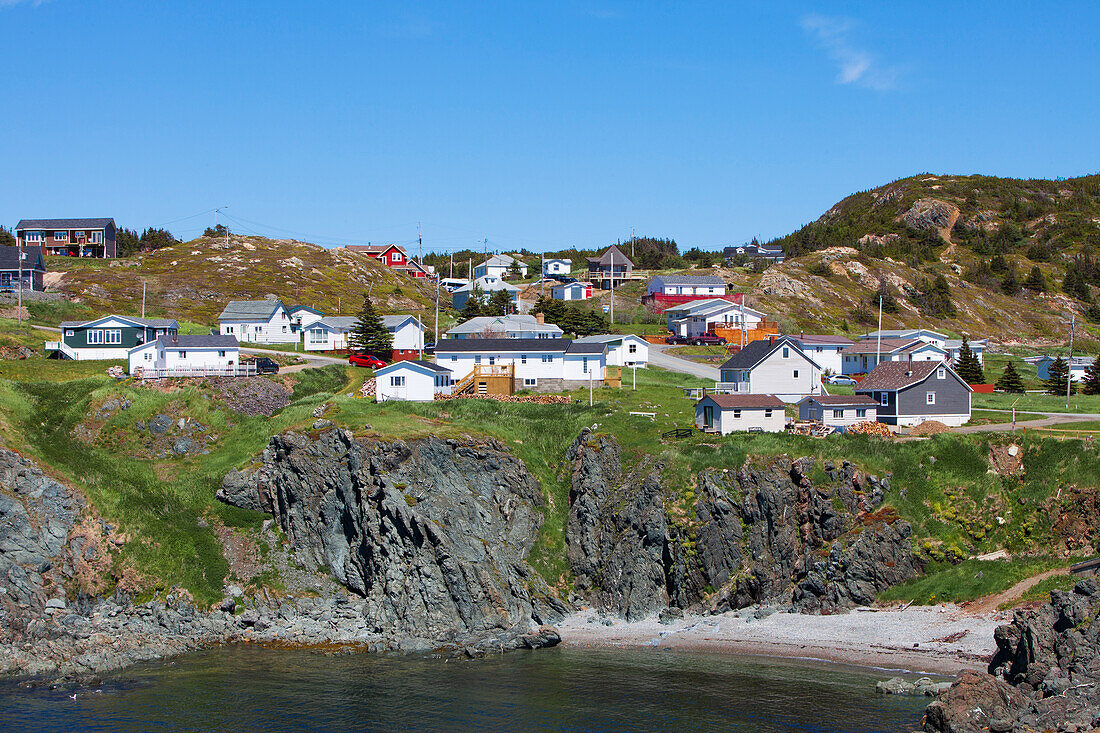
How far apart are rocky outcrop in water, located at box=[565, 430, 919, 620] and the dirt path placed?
4.19 meters

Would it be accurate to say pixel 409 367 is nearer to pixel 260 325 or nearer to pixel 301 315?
pixel 301 315

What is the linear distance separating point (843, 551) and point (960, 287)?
108 m

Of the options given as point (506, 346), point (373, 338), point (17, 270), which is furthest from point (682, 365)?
point (17, 270)

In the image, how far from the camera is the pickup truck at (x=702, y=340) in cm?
10244

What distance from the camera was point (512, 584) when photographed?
52.4m

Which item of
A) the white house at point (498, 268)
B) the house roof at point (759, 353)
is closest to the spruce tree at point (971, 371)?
the house roof at point (759, 353)

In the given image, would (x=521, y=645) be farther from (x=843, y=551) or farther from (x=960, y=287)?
(x=960, y=287)

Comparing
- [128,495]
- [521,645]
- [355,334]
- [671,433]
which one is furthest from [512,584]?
[355,334]


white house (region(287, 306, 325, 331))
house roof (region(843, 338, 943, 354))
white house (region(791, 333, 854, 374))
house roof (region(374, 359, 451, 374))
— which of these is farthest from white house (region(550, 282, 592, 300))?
house roof (region(374, 359, 451, 374))

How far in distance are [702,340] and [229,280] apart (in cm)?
6813

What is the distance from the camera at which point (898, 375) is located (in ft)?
210

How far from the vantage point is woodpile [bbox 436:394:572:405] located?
226 ft

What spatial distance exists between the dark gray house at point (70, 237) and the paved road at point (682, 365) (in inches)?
3751

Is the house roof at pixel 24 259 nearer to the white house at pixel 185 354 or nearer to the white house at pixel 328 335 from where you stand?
the white house at pixel 328 335
